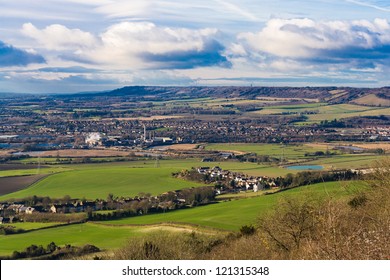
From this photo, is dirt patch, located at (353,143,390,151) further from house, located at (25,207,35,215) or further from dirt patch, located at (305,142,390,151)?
house, located at (25,207,35,215)

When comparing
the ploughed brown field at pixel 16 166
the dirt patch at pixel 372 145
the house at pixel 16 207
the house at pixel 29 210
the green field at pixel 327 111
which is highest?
the green field at pixel 327 111

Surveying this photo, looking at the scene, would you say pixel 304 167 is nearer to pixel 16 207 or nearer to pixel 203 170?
pixel 203 170

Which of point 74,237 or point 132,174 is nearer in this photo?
point 74,237

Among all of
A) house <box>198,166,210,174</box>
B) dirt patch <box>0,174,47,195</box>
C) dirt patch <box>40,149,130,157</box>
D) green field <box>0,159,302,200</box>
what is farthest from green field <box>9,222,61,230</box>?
dirt patch <box>40,149,130,157</box>

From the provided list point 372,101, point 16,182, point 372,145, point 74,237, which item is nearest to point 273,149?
point 372,145

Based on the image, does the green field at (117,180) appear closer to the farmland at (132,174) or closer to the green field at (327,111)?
the farmland at (132,174)

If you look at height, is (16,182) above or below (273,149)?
above

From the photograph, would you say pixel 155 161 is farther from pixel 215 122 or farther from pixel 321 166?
pixel 215 122

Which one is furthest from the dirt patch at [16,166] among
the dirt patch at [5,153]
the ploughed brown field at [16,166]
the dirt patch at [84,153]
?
the dirt patch at [84,153]
